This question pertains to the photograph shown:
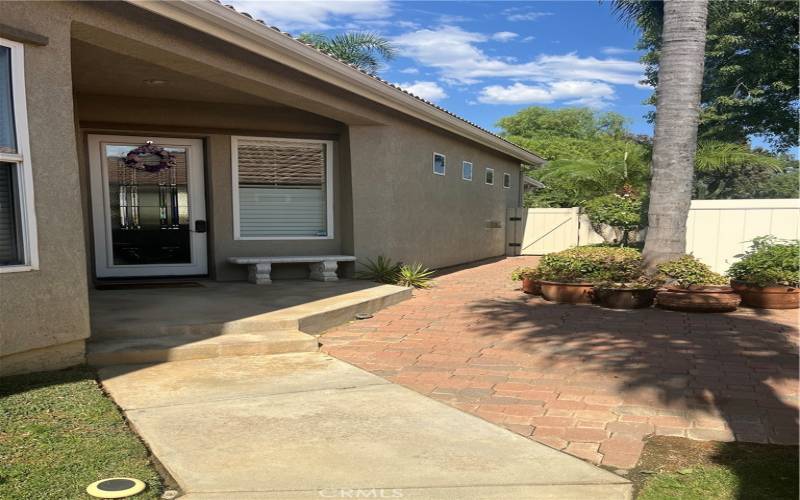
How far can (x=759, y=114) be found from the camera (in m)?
20.6

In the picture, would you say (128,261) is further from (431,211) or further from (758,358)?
(758,358)

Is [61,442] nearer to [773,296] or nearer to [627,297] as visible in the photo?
[627,297]

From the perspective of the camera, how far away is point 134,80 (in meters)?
7.55

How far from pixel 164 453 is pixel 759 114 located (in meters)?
23.7

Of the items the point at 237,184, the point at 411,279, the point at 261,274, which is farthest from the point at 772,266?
the point at 237,184

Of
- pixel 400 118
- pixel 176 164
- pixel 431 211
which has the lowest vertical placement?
pixel 431 211

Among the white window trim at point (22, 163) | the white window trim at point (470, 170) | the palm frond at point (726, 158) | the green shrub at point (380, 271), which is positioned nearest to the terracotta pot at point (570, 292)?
the green shrub at point (380, 271)

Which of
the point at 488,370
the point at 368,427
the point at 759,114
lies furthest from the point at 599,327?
the point at 759,114

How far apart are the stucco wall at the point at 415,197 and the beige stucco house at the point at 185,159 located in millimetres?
40

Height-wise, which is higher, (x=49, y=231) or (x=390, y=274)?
(x=49, y=231)

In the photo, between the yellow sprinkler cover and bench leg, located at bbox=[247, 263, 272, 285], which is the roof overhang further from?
the yellow sprinkler cover

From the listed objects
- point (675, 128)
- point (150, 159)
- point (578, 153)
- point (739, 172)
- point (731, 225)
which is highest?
point (578, 153)

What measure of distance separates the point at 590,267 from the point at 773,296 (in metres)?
2.40

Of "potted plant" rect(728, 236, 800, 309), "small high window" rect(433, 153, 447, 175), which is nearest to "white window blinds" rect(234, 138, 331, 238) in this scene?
"small high window" rect(433, 153, 447, 175)
